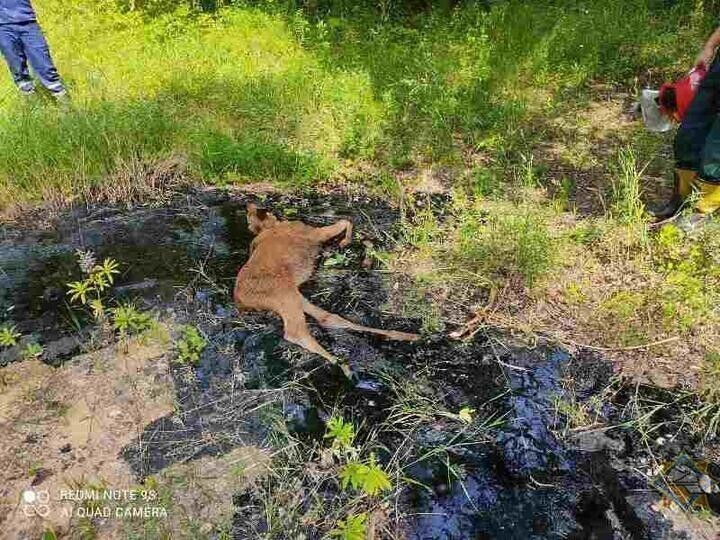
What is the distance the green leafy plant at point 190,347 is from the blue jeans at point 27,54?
155 inches

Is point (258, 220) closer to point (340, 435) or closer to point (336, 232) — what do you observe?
point (336, 232)

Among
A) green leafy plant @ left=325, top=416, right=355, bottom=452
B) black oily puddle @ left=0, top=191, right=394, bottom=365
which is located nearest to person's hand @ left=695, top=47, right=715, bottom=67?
black oily puddle @ left=0, top=191, right=394, bottom=365

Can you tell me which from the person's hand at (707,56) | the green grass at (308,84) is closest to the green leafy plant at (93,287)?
the green grass at (308,84)

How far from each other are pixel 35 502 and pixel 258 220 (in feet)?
7.55

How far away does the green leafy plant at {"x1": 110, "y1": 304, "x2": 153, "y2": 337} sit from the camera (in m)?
3.07

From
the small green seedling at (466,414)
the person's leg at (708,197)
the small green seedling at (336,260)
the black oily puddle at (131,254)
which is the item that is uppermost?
the person's leg at (708,197)

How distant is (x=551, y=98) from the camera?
582 cm

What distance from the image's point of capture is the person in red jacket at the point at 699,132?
3.44 metres

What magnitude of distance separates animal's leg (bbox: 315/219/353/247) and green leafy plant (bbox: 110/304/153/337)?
1295 mm

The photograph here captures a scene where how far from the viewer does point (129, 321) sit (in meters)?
3.07

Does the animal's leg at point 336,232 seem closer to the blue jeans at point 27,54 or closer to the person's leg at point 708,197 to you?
the person's leg at point 708,197

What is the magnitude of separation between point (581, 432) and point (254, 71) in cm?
498

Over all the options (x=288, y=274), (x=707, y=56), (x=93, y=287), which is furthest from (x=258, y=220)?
(x=707, y=56)

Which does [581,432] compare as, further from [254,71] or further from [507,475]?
[254,71]
